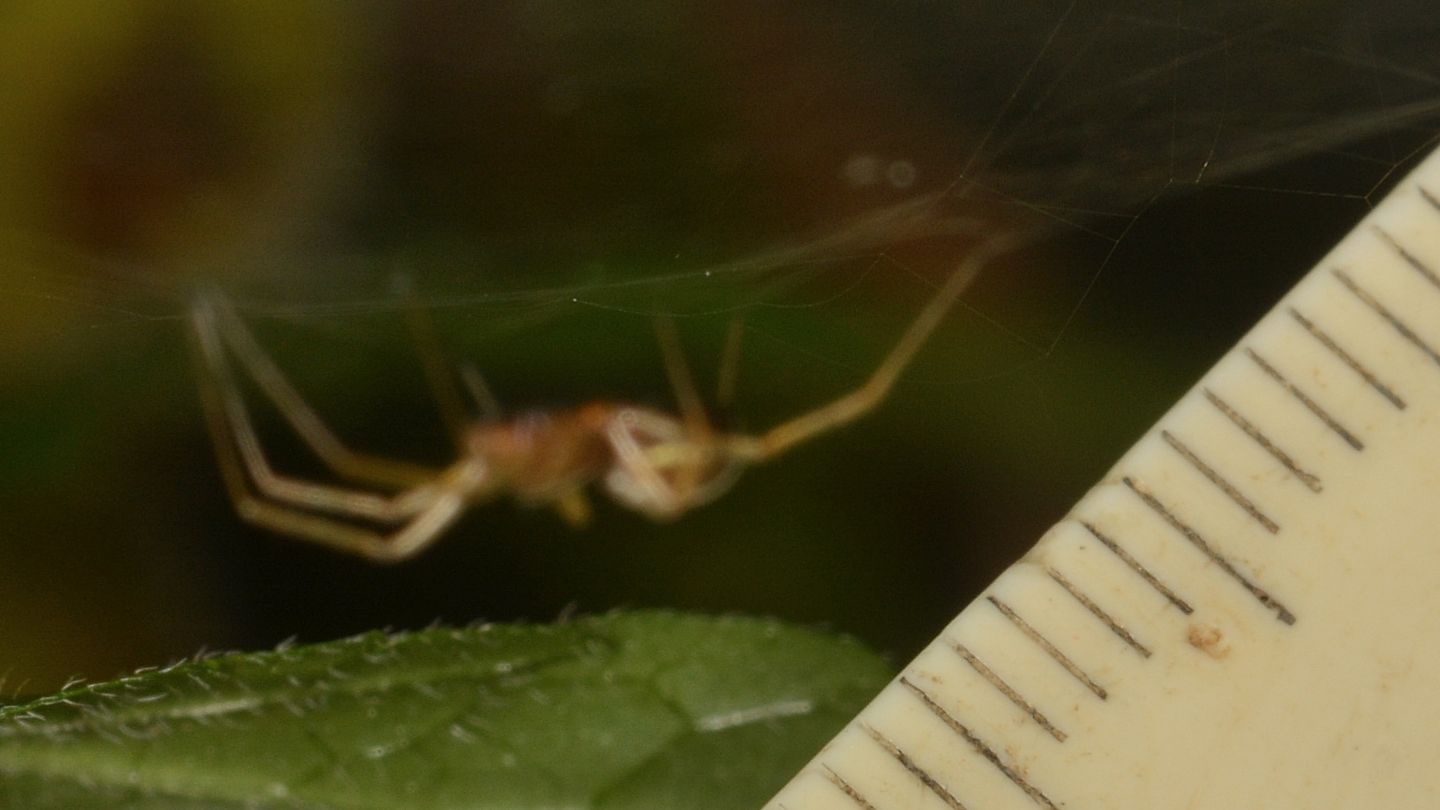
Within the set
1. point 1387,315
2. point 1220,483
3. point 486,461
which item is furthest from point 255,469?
point 1387,315

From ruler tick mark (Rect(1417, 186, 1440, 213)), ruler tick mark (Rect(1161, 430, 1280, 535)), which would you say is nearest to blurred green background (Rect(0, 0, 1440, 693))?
ruler tick mark (Rect(1417, 186, 1440, 213))

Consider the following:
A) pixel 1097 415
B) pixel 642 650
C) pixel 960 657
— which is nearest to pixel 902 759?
pixel 960 657

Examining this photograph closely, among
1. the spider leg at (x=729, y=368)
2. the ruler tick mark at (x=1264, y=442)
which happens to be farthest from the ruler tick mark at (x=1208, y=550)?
the spider leg at (x=729, y=368)

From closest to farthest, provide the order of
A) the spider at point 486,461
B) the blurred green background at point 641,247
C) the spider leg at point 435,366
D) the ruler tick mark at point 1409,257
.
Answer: the ruler tick mark at point 1409,257 → the blurred green background at point 641,247 → the spider leg at point 435,366 → the spider at point 486,461

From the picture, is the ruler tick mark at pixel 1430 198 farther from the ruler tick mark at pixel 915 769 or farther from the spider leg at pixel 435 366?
the spider leg at pixel 435 366

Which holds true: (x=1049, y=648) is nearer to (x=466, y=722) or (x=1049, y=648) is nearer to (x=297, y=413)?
(x=466, y=722)

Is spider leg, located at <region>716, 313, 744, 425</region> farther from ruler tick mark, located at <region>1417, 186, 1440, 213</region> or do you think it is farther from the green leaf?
ruler tick mark, located at <region>1417, 186, 1440, 213</region>
